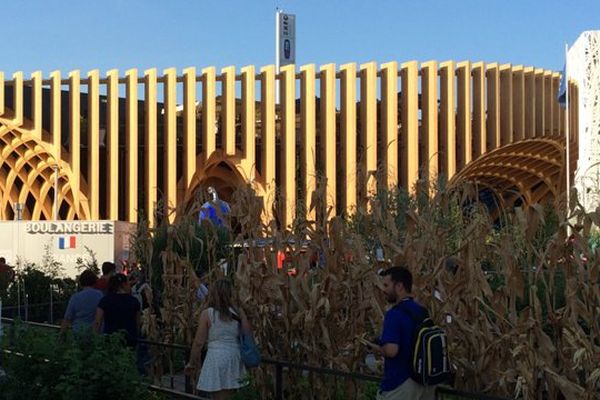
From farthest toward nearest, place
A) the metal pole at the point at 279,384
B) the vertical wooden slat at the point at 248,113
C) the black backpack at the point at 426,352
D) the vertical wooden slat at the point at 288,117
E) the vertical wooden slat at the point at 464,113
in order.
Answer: the vertical wooden slat at the point at 464,113 → the vertical wooden slat at the point at 288,117 → the vertical wooden slat at the point at 248,113 → the metal pole at the point at 279,384 → the black backpack at the point at 426,352

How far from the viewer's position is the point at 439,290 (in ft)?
24.6

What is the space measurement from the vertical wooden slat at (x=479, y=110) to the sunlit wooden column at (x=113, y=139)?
16.0 metres

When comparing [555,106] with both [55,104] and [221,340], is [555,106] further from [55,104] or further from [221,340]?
[221,340]

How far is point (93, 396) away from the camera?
6.97m

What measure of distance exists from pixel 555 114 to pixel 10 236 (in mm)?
32206

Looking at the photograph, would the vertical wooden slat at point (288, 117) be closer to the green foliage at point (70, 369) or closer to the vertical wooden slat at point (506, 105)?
the vertical wooden slat at point (506, 105)

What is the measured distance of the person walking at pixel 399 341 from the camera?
5.98 m

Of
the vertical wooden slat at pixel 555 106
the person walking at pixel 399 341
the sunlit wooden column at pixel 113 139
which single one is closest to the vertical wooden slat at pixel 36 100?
the sunlit wooden column at pixel 113 139

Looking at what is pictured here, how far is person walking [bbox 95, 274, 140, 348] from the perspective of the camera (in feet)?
30.6

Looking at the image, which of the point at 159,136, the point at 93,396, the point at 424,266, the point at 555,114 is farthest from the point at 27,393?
the point at 555,114

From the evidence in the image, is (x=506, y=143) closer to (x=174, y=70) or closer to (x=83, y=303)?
(x=174, y=70)

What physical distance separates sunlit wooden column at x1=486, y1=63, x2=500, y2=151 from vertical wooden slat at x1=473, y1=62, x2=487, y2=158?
0.52 meters

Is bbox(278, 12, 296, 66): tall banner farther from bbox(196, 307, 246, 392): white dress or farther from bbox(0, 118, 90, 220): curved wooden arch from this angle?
bbox(196, 307, 246, 392): white dress

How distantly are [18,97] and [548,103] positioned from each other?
83.7ft
